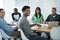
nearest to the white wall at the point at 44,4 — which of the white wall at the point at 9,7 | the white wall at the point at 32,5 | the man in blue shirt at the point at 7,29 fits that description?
the white wall at the point at 32,5

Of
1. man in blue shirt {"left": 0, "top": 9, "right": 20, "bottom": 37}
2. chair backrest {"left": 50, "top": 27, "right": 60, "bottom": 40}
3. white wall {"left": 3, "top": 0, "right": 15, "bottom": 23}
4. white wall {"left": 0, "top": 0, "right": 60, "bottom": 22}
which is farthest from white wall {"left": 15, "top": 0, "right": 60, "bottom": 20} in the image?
chair backrest {"left": 50, "top": 27, "right": 60, "bottom": 40}

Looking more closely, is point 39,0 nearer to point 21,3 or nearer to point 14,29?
point 21,3

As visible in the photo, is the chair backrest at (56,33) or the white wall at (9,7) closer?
the chair backrest at (56,33)

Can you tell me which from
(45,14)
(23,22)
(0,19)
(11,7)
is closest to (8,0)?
(11,7)

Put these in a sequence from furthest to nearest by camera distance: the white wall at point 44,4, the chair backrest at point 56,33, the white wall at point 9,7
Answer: the white wall at point 9,7, the white wall at point 44,4, the chair backrest at point 56,33

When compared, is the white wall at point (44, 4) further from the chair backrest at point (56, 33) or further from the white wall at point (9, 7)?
the chair backrest at point (56, 33)

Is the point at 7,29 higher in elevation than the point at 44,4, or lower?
lower

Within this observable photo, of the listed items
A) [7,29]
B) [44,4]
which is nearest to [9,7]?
[44,4]

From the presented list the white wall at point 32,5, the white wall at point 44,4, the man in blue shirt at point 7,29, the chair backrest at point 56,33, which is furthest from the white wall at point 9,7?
the chair backrest at point 56,33

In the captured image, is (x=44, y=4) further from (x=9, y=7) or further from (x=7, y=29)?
(x=7, y=29)

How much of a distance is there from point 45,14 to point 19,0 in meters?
1.48

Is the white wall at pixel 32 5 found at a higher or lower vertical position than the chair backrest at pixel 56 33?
higher

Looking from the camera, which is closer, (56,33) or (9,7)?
(56,33)

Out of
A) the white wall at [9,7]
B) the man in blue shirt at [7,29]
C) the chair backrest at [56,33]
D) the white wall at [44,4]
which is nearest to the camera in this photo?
the chair backrest at [56,33]
